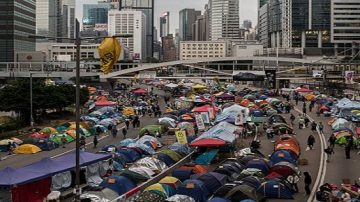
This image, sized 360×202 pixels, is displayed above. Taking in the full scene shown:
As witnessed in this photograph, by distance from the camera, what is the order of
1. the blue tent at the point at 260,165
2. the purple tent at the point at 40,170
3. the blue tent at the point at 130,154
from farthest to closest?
1. the blue tent at the point at 130,154
2. the blue tent at the point at 260,165
3. the purple tent at the point at 40,170

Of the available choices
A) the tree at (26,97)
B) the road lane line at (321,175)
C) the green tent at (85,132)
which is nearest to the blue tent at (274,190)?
the road lane line at (321,175)

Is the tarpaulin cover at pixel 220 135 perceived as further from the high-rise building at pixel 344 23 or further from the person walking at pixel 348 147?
the high-rise building at pixel 344 23

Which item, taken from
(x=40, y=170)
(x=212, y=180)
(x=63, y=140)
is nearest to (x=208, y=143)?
(x=212, y=180)

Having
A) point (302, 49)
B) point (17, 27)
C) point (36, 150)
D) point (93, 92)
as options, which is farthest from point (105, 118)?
point (302, 49)

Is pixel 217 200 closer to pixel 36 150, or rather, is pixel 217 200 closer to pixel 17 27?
pixel 36 150

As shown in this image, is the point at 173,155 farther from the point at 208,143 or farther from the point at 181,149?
the point at 208,143

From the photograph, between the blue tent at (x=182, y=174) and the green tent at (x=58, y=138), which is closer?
the blue tent at (x=182, y=174)

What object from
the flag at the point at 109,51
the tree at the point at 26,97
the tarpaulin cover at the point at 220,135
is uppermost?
the flag at the point at 109,51
